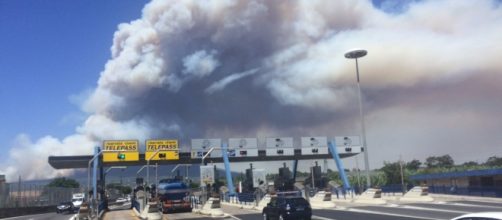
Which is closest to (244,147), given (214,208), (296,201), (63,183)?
(214,208)

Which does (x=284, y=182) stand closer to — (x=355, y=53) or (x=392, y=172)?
(x=355, y=53)

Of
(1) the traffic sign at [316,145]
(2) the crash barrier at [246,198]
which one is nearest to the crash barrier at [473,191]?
(1) the traffic sign at [316,145]

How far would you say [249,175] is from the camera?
3162 inches

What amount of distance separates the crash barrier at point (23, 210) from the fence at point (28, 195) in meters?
0.90

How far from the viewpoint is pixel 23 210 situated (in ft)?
194

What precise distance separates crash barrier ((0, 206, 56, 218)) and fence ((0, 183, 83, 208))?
0.90 m

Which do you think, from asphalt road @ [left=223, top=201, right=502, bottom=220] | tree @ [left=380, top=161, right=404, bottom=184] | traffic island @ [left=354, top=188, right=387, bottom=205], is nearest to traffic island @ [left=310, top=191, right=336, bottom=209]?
traffic island @ [left=354, top=188, right=387, bottom=205]

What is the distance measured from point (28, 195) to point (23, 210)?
557cm

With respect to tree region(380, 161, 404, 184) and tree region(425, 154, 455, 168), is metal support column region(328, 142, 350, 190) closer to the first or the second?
tree region(380, 161, 404, 184)

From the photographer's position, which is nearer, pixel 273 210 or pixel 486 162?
pixel 273 210

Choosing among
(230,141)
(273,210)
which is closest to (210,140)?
(230,141)

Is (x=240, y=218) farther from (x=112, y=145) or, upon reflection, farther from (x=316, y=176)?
(x=316, y=176)

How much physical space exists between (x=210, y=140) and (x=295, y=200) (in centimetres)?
4116

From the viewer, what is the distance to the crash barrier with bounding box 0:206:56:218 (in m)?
52.9
